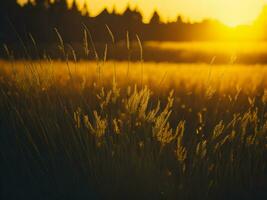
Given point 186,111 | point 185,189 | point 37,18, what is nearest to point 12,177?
point 185,189

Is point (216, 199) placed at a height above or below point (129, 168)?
below

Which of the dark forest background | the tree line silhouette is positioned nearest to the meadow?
the dark forest background

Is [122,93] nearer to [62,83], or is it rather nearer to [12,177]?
[62,83]

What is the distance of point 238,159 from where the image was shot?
343 centimetres

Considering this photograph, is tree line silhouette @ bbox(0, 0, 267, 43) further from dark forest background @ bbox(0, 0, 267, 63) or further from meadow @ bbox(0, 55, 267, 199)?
meadow @ bbox(0, 55, 267, 199)

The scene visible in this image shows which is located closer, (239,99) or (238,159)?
(238,159)

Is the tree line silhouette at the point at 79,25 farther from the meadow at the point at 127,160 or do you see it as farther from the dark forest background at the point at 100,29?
the meadow at the point at 127,160

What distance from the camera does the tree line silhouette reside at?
98.4ft

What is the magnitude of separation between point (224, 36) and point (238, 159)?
5746 centimetres

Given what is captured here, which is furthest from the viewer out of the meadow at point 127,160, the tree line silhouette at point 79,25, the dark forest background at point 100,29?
the tree line silhouette at point 79,25

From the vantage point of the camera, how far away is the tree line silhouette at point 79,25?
30.0 meters

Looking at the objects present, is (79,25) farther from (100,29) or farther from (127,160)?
(127,160)

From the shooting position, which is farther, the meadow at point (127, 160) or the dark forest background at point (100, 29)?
the dark forest background at point (100, 29)

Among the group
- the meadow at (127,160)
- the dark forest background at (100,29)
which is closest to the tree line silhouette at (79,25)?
the dark forest background at (100,29)
